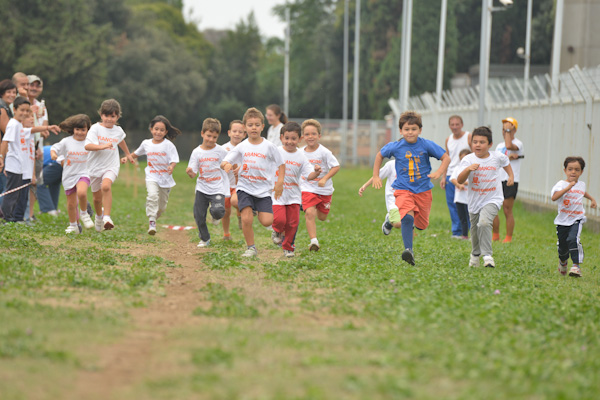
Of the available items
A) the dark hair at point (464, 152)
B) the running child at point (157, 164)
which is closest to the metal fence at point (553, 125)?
the dark hair at point (464, 152)

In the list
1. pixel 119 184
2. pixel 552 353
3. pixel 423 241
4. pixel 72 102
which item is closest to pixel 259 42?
pixel 72 102

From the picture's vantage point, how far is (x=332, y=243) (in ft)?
45.9

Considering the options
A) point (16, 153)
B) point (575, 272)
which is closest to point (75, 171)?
point (16, 153)

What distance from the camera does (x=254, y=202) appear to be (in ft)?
38.8

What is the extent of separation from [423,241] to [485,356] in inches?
349

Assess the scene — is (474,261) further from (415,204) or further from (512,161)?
(512,161)

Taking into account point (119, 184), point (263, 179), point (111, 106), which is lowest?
point (119, 184)

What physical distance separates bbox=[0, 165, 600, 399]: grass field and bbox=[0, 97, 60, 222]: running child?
1.69 metres

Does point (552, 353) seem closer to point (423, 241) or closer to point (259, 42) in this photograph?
point (423, 241)

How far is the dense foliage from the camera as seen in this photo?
52438 mm

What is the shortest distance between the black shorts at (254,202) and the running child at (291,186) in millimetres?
211

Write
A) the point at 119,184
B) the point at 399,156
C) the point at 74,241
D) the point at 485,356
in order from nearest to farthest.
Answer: the point at 485,356 → the point at 399,156 → the point at 74,241 → the point at 119,184

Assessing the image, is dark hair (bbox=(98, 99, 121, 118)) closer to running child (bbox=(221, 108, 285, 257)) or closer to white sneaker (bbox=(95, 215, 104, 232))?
white sneaker (bbox=(95, 215, 104, 232))

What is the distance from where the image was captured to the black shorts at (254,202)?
11.7m
